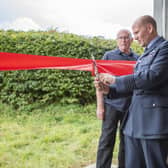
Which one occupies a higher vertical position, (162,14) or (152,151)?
(162,14)

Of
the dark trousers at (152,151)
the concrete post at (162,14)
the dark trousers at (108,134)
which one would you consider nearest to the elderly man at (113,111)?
the dark trousers at (108,134)

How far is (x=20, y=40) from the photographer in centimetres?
354

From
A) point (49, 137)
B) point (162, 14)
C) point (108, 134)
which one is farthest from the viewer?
point (49, 137)

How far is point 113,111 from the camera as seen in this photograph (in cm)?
196

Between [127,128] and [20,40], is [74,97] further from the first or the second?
[127,128]

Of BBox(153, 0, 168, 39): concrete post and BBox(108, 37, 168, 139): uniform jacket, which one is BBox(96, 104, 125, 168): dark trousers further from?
BBox(153, 0, 168, 39): concrete post

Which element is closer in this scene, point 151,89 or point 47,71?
point 151,89

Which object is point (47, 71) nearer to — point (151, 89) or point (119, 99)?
point (119, 99)

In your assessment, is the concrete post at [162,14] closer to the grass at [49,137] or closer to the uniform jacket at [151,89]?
the uniform jacket at [151,89]

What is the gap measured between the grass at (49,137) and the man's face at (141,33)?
1444mm

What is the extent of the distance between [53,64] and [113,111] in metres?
0.52

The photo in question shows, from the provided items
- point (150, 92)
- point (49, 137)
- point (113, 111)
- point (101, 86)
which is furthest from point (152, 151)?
point (49, 137)

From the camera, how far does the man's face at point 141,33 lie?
1316mm

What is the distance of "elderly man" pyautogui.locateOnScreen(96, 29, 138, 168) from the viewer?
1.93 m
